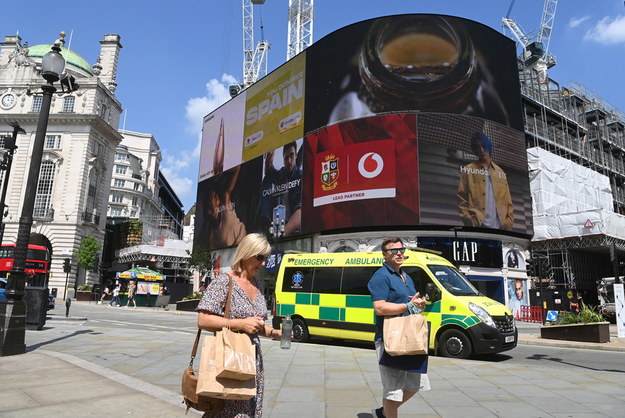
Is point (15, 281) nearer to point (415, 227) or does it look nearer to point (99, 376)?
point (99, 376)

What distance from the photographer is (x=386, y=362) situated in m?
3.59

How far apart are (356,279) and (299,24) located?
53.0m

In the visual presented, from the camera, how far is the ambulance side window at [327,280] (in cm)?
1179

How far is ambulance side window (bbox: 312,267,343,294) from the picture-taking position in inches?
464

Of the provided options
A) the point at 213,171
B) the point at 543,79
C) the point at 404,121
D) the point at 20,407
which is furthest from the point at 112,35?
the point at 20,407

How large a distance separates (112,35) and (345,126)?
146ft

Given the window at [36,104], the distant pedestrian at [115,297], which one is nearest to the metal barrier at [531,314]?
the distant pedestrian at [115,297]

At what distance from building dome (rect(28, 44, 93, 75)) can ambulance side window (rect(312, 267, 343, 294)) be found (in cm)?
5706

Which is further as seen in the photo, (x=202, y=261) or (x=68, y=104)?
(x=68, y=104)

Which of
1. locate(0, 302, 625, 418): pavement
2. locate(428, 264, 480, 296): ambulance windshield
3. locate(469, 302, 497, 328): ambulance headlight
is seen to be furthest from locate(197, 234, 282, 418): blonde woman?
locate(428, 264, 480, 296): ambulance windshield

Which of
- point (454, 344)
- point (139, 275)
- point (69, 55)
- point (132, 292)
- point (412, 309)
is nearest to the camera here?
point (412, 309)

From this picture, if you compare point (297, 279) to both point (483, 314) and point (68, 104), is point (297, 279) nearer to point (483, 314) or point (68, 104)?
point (483, 314)

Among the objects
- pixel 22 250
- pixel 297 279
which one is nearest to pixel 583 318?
pixel 297 279

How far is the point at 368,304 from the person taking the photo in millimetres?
10859
